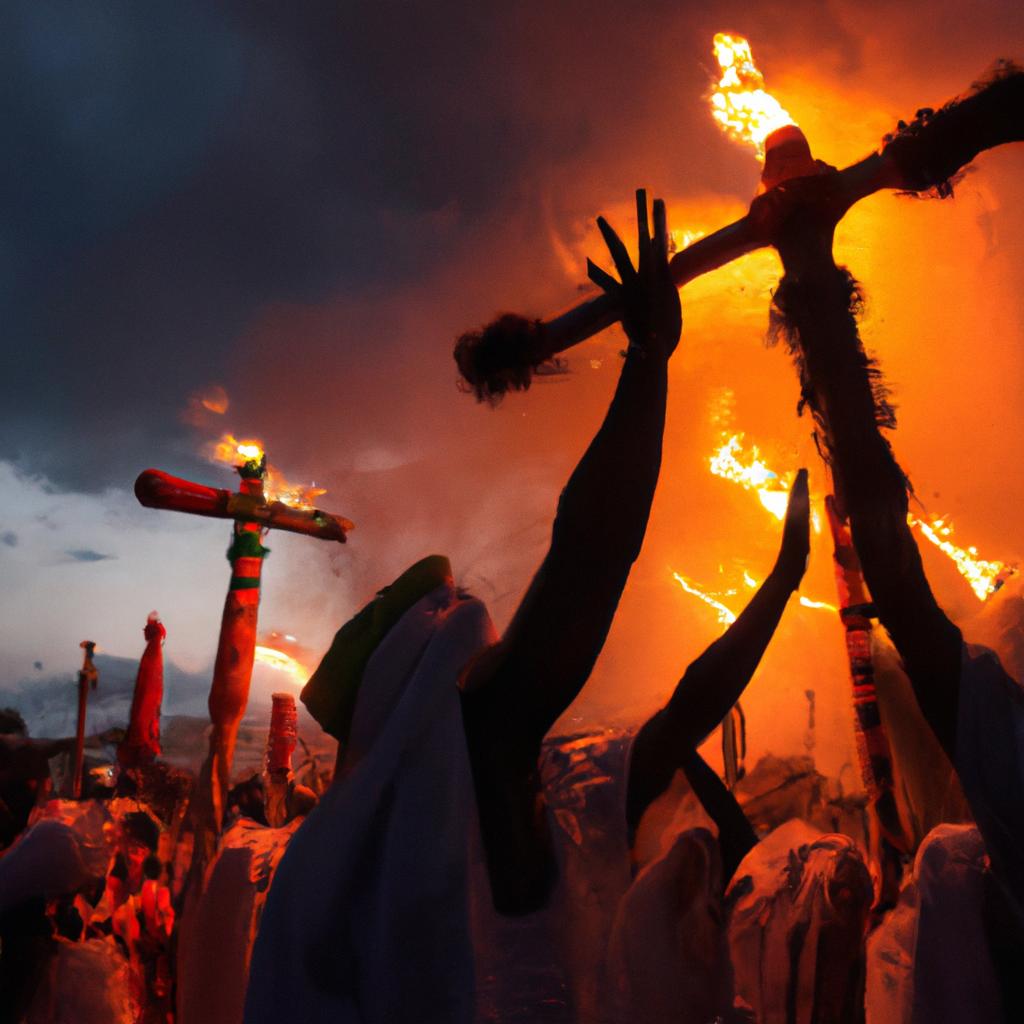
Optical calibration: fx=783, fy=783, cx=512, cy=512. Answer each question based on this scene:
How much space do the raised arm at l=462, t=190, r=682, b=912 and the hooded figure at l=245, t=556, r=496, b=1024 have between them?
93 mm

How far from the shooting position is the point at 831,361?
94.0 inches

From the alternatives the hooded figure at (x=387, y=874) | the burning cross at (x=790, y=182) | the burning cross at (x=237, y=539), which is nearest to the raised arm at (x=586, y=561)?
the hooded figure at (x=387, y=874)

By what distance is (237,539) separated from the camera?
22.8ft

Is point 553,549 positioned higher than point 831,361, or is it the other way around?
point 831,361

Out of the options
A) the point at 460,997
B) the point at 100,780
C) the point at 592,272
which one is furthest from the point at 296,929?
the point at 100,780

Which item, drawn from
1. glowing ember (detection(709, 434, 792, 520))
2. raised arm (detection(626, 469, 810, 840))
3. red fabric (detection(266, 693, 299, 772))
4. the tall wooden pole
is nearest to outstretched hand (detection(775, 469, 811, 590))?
raised arm (detection(626, 469, 810, 840))

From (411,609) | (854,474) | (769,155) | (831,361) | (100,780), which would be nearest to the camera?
(411,609)

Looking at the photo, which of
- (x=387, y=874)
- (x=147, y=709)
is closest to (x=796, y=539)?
(x=387, y=874)

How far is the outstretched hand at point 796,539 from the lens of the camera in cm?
212

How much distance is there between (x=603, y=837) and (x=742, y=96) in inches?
211

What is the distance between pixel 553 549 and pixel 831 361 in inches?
53.5

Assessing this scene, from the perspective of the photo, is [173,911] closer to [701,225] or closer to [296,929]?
[296,929]

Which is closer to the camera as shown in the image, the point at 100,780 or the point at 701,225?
the point at 701,225

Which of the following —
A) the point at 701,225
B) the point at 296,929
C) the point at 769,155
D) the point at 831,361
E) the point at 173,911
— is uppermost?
the point at 701,225
